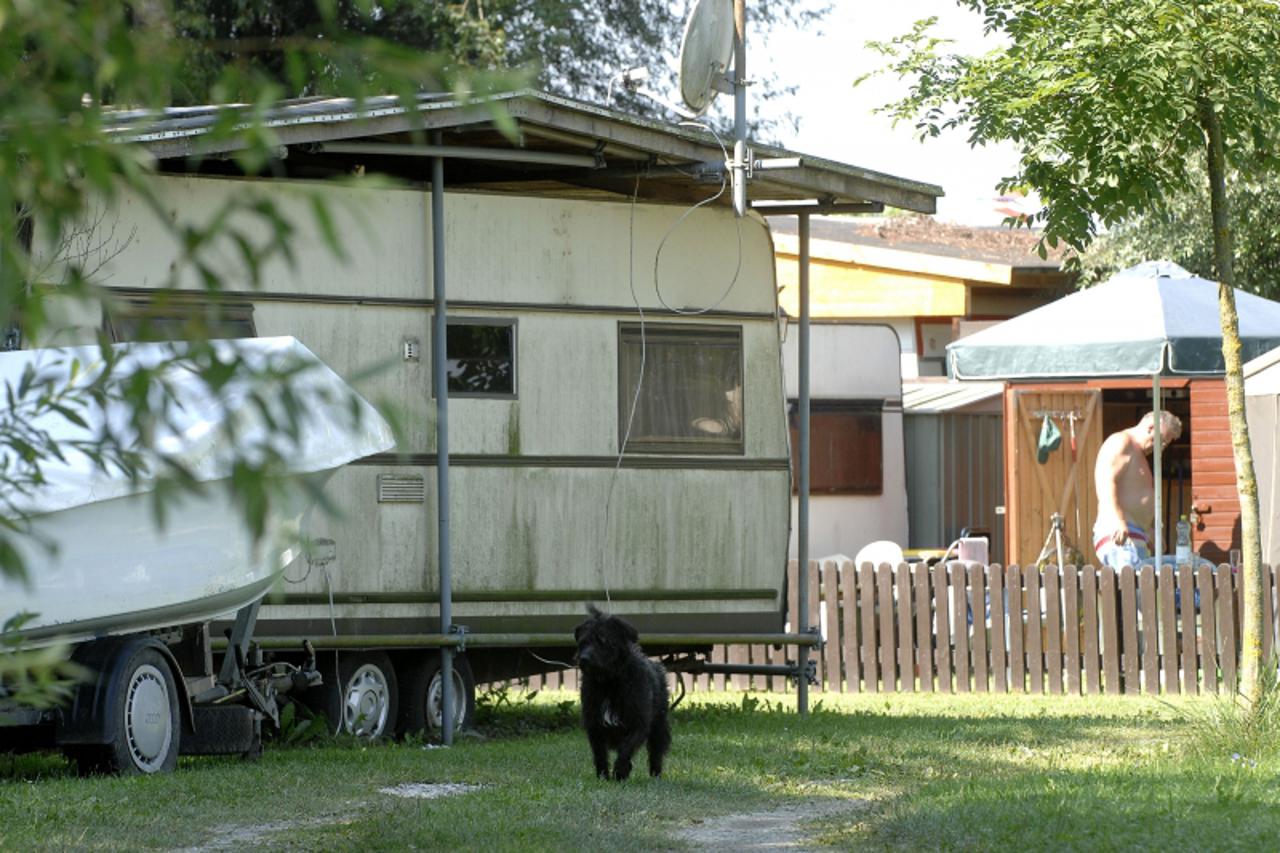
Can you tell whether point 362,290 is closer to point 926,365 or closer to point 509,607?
point 509,607

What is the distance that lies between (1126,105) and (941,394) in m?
13.2

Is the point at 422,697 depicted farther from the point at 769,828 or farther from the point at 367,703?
the point at 769,828

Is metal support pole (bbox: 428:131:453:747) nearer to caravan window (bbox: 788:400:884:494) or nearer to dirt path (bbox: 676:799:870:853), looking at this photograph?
dirt path (bbox: 676:799:870:853)

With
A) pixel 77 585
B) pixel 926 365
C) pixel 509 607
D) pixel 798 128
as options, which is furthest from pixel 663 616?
pixel 798 128

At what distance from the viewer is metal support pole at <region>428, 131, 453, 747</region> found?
11141 mm

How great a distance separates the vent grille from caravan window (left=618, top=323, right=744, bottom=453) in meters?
1.42

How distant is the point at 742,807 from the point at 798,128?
21078 mm

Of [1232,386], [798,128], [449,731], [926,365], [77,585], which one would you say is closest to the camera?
[77,585]

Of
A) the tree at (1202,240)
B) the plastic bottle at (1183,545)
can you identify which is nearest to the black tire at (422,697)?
the plastic bottle at (1183,545)

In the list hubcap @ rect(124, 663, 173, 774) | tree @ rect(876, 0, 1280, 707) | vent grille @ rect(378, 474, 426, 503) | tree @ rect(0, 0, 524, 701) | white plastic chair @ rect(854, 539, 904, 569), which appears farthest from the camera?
white plastic chair @ rect(854, 539, 904, 569)

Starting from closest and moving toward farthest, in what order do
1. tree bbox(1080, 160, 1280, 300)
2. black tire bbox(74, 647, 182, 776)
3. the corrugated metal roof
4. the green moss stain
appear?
1. black tire bbox(74, 647, 182, 776)
2. the green moss stain
3. the corrugated metal roof
4. tree bbox(1080, 160, 1280, 300)

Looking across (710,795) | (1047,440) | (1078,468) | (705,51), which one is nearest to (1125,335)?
(1047,440)

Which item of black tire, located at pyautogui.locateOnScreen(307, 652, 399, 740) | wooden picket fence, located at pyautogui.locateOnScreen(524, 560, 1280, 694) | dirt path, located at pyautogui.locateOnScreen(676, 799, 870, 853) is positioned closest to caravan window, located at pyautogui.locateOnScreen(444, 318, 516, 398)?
black tire, located at pyautogui.locateOnScreen(307, 652, 399, 740)

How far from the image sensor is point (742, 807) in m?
8.62
